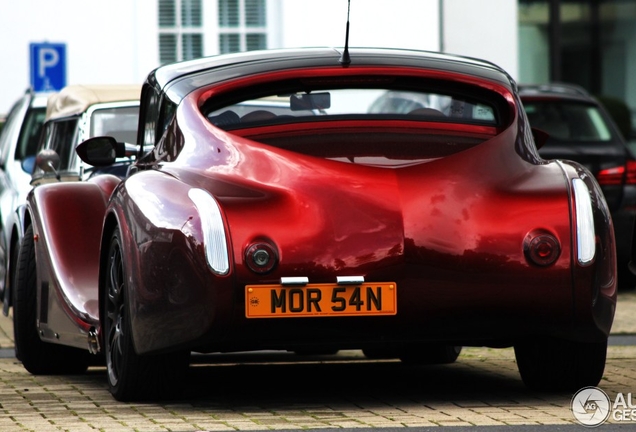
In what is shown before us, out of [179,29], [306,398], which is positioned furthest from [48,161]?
[179,29]

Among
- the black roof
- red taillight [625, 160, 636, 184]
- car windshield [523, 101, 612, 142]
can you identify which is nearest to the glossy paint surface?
the black roof

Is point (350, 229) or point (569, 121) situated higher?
point (350, 229)

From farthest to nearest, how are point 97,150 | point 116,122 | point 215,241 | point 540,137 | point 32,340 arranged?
point 116,122, point 32,340, point 540,137, point 97,150, point 215,241

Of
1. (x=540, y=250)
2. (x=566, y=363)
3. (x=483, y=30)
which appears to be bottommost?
(x=566, y=363)

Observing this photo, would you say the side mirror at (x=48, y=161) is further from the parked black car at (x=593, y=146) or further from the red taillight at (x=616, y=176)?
the red taillight at (x=616, y=176)

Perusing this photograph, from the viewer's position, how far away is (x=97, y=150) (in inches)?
279

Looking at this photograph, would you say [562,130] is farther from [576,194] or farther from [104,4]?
[104,4]

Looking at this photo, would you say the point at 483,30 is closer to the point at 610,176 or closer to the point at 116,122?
the point at 610,176

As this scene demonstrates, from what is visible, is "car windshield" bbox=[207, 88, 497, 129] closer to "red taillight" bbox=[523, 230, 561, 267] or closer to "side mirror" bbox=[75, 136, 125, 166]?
"red taillight" bbox=[523, 230, 561, 267]

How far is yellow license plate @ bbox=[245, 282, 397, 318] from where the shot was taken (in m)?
5.53

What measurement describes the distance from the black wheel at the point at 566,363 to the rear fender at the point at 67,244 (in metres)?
1.98

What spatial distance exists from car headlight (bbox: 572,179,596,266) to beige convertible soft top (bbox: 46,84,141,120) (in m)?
3.94

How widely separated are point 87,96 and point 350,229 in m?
3.98

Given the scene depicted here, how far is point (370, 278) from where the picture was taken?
18.4 feet
